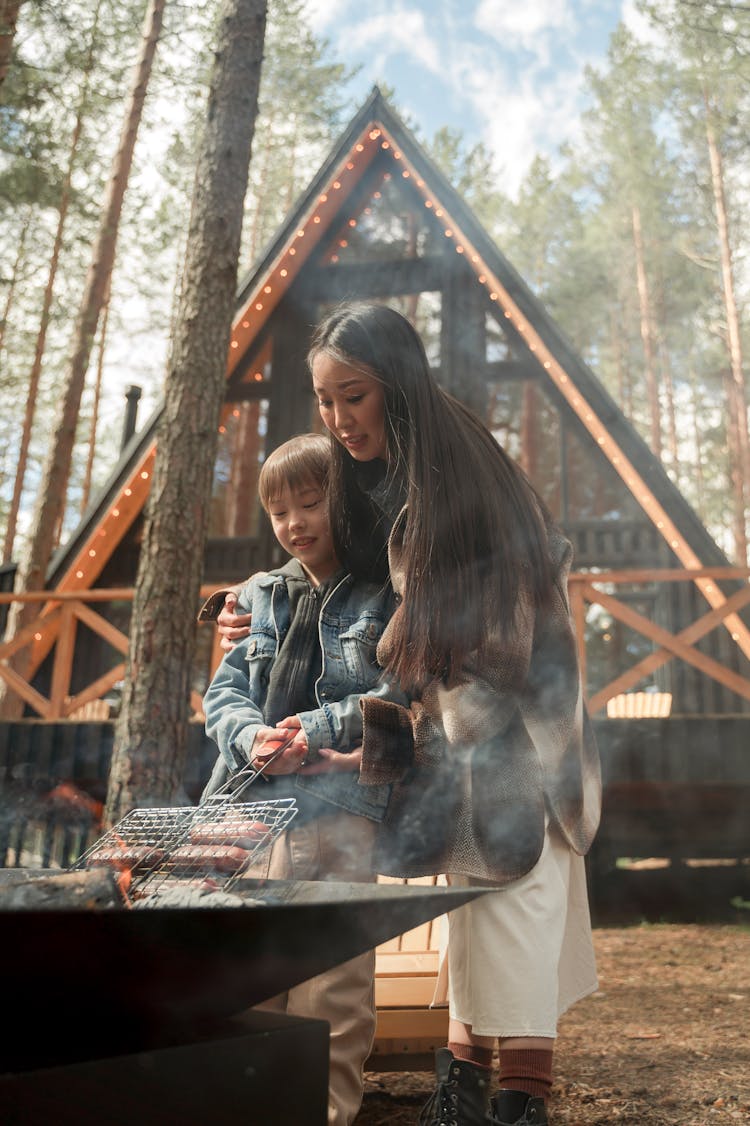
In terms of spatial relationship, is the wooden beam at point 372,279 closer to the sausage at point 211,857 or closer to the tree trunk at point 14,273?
the tree trunk at point 14,273

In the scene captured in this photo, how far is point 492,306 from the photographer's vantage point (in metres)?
10.7

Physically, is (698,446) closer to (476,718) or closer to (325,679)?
(325,679)

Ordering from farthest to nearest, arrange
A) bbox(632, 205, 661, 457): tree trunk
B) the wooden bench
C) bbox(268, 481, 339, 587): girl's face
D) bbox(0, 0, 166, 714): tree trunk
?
bbox(632, 205, 661, 457): tree trunk, bbox(0, 0, 166, 714): tree trunk, the wooden bench, bbox(268, 481, 339, 587): girl's face

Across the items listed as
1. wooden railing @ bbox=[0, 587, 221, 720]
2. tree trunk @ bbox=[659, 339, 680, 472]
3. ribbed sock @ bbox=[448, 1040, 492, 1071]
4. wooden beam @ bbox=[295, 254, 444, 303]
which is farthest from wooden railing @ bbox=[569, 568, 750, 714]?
tree trunk @ bbox=[659, 339, 680, 472]

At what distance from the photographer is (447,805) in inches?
90.1

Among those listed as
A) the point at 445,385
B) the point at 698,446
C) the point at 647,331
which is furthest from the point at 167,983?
the point at 698,446

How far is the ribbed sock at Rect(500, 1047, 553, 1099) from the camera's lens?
2.05m

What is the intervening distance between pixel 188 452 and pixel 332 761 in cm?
329

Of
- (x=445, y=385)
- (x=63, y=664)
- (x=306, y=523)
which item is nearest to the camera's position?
(x=306, y=523)

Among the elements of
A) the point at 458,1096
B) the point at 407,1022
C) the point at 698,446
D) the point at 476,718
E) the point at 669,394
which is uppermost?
the point at 669,394

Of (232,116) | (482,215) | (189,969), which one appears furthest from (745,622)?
(482,215)

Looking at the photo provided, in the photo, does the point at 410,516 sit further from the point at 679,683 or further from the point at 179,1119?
the point at 679,683

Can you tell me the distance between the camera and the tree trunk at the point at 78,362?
10570 millimetres

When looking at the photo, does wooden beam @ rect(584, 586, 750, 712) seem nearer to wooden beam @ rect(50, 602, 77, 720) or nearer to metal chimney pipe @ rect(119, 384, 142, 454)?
wooden beam @ rect(50, 602, 77, 720)
